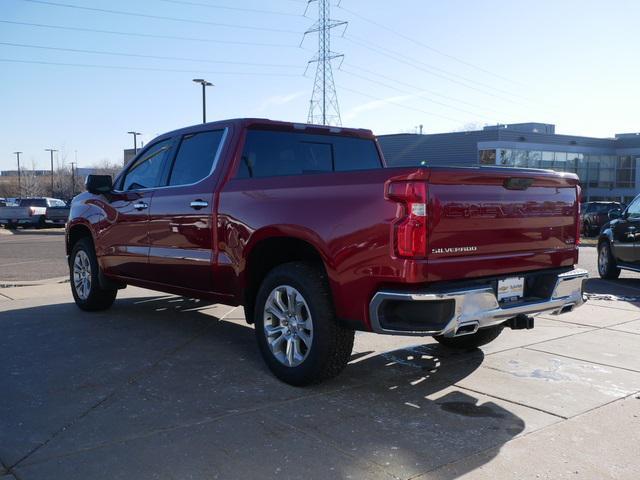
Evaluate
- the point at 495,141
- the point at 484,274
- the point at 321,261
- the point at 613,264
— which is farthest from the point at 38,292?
the point at 495,141

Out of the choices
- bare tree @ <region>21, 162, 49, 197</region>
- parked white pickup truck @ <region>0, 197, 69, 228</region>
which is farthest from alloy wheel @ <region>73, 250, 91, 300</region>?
bare tree @ <region>21, 162, 49, 197</region>

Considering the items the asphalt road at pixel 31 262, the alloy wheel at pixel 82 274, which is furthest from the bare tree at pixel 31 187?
the alloy wheel at pixel 82 274

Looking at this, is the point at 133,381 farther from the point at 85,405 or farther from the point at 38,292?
the point at 38,292

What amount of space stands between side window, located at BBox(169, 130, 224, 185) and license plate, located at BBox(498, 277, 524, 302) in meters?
2.63

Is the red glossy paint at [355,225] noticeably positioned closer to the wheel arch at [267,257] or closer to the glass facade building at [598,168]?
the wheel arch at [267,257]

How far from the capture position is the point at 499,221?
418 cm

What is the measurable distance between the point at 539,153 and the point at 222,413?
1852 inches

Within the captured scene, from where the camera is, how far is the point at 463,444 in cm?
351

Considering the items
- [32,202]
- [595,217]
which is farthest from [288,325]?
[32,202]

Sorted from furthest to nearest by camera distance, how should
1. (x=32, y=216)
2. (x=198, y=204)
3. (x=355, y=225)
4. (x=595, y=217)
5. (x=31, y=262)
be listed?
(x=32, y=216), (x=595, y=217), (x=31, y=262), (x=198, y=204), (x=355, y=225)

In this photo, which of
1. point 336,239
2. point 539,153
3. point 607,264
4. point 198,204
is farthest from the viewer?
point 539,153

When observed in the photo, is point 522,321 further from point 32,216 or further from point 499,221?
point 32,216

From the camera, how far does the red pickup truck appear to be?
12.4 ft

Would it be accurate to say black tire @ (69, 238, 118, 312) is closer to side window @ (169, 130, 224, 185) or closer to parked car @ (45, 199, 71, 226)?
side window @ (169, 130, 224, 185)
